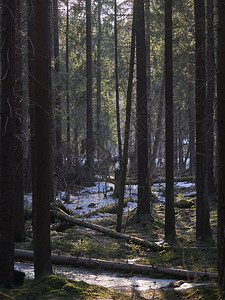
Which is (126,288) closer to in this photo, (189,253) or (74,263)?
(74,263)

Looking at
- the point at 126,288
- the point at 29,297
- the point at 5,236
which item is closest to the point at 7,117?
the point at 5,236

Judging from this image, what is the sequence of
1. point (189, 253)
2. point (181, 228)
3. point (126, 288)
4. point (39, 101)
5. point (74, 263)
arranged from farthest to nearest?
1. point (181, 228)
2. point (189, 253)
3. point (74, 263)
4. point (126, 288)
5. point (39, 101)

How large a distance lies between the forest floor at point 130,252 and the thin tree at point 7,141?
0.61 metres

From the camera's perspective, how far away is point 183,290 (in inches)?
265

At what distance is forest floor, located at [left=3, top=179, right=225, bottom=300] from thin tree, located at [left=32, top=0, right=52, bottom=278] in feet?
2.04

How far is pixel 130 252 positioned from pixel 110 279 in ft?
9.60

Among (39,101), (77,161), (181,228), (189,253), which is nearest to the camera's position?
(39,101)

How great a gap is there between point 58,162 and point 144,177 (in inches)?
239

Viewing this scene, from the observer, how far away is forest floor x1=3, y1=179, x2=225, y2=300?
243 inches

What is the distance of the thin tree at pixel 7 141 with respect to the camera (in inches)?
256

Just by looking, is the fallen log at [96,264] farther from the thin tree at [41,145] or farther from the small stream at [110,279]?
the thin tree at [41,145]

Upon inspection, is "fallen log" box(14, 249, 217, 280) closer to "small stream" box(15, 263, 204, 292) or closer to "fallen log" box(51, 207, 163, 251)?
"small stream" box(15, 263, 204, 292)

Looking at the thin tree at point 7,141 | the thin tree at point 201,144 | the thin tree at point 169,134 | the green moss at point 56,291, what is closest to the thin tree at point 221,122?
the green moss at point 56,291

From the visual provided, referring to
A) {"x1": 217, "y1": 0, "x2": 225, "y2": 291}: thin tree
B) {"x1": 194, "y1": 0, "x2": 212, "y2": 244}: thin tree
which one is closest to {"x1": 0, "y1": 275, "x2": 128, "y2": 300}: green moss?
{"x1": 217, "y1": 0, "x2": 225, "y2": 291}: thin tree
